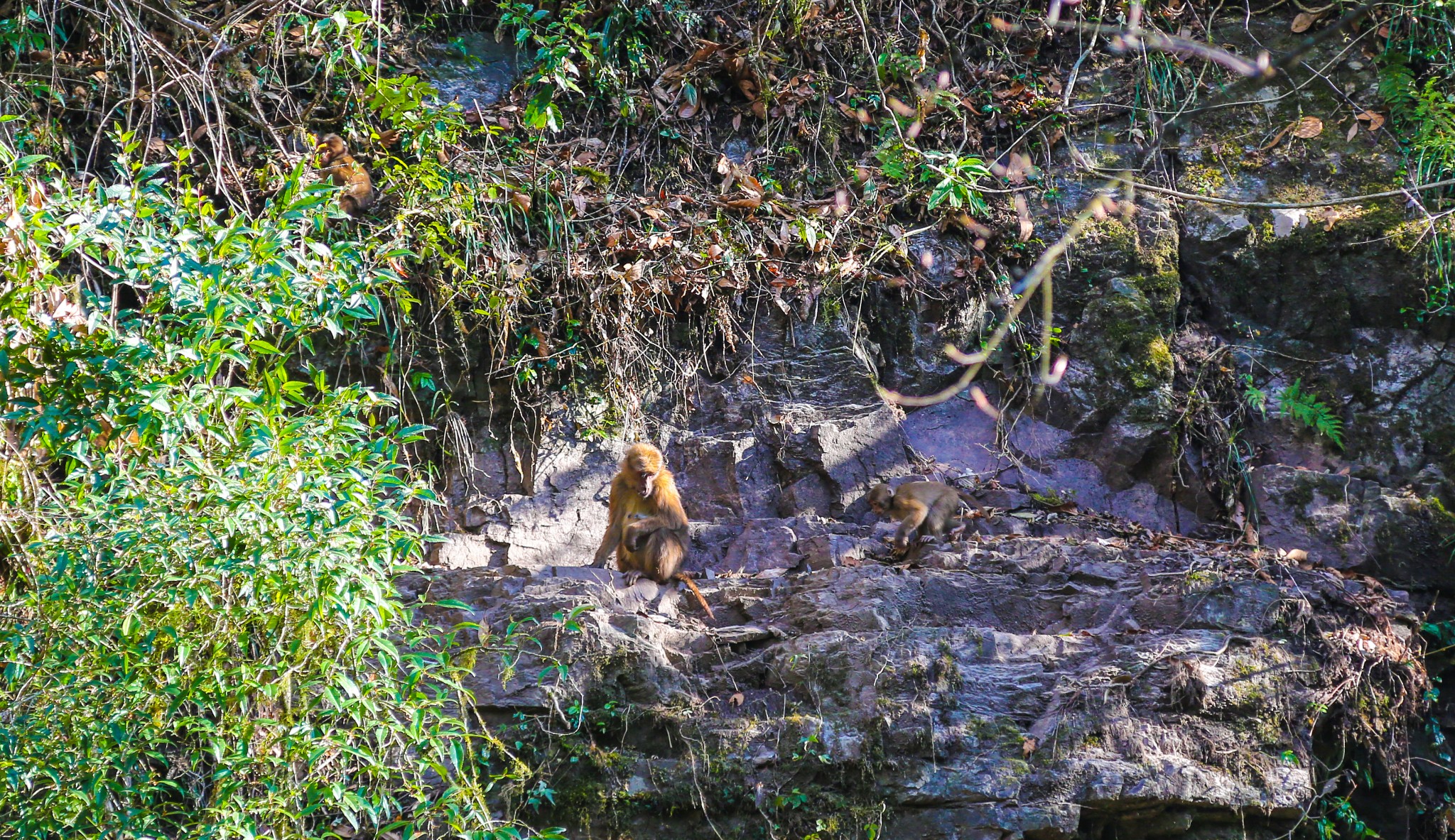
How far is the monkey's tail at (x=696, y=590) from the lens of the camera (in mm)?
5523

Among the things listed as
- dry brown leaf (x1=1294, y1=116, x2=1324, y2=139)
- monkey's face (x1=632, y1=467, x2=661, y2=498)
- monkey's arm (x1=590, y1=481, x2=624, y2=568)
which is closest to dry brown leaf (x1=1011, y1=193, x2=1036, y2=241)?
dry brown leaf (x1=1294, y1=116, x2=1324, y2=139)

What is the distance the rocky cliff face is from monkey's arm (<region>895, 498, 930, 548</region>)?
0.14 meters

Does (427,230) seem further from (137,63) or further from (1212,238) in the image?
(1212,238)

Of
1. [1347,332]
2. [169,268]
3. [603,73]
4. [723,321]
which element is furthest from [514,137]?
[1347,332]

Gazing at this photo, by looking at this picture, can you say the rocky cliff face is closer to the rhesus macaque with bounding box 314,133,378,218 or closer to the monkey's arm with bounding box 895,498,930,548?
the monkey's arm with bounding box 895,498,930,548

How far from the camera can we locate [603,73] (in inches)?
302

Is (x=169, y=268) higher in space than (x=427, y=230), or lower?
higher

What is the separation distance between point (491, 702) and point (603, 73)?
4580 mm

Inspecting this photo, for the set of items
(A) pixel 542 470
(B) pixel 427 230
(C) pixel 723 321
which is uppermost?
(B) pixel 427 230

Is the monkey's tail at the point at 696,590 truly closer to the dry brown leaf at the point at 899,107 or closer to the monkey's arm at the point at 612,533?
the monkey's arm at the point at 612,533

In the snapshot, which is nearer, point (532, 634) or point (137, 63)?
point (532, 634)

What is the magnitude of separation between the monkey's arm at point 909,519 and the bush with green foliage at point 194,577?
2535 mm

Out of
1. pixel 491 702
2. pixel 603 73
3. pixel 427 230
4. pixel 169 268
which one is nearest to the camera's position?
pixel 169 268

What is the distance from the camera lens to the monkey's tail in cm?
552
